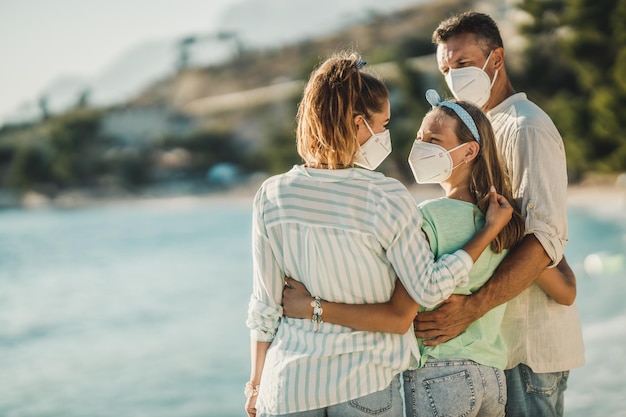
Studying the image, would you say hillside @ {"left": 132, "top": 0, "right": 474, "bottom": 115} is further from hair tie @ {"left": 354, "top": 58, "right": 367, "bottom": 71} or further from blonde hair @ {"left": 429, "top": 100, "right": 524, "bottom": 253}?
hair tie @ {"left": 354, "top": 58, "right": 367, "bottom": 71}

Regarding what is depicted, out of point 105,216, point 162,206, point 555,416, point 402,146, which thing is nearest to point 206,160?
point 162,206

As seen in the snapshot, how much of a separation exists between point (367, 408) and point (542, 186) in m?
0.78

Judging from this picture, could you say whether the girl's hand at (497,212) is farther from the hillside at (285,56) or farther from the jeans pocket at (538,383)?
the hillside at (285,56)

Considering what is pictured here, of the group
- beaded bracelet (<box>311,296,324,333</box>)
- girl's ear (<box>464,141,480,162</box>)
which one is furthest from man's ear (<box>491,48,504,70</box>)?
beaded bracelet (<box>311,296,324,333</box>)

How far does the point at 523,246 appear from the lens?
194 centimetres

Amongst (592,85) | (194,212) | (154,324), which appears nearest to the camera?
(154,324)

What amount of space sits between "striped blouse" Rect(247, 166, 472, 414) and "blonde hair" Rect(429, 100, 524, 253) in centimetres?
22

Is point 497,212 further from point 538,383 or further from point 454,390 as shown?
point 538,383

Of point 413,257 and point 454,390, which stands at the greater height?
point 413,257

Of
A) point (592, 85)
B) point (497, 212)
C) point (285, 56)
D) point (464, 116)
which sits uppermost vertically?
point (285, 56)

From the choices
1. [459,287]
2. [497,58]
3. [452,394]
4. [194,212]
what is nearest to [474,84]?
[497,58]

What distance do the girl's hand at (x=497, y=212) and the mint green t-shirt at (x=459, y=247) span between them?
4 cm

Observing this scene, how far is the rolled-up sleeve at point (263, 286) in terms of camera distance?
5.79 ft

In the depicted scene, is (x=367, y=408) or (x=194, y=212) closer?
(x=367, y=408)
